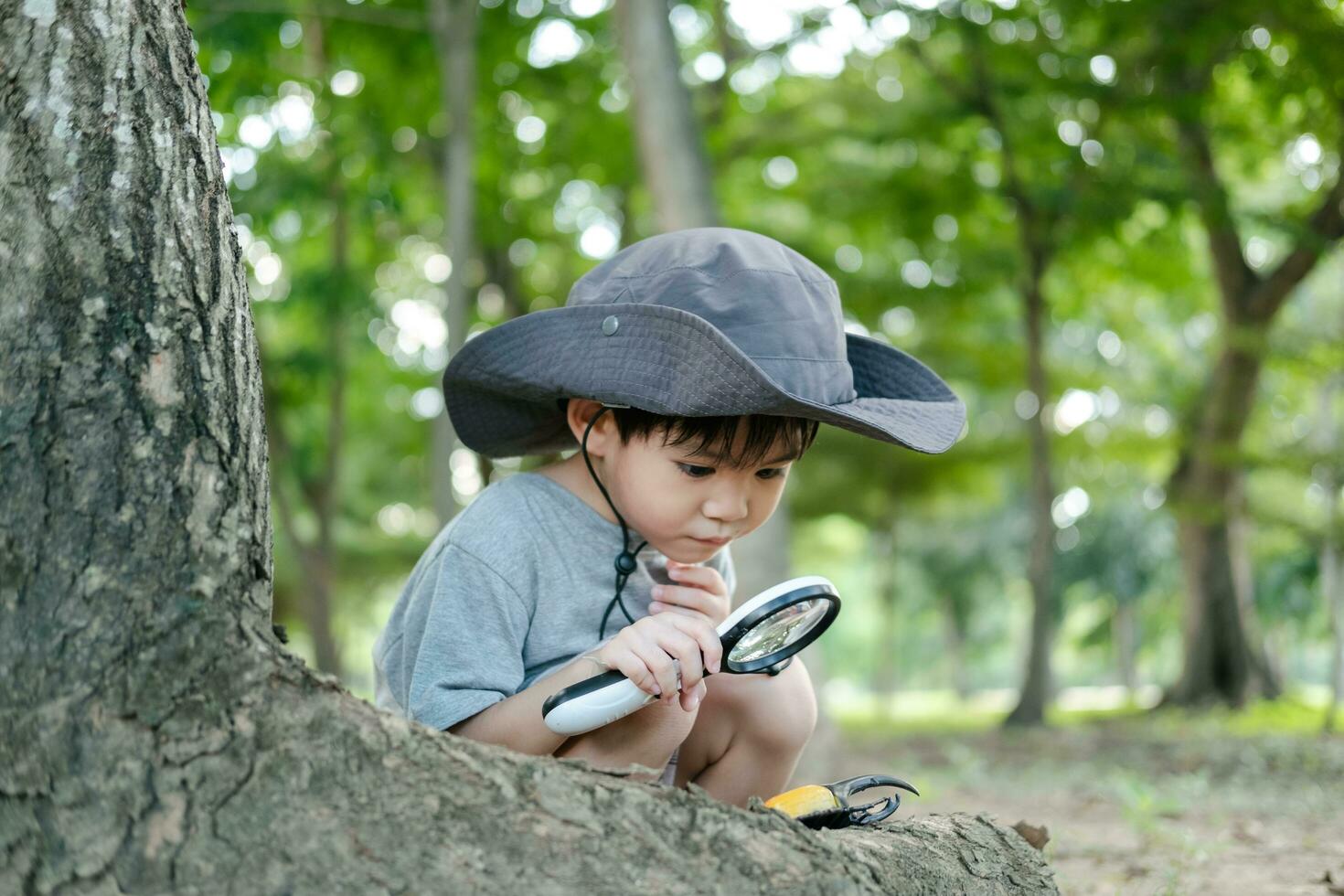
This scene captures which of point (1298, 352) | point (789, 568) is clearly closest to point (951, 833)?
point (789, 568)

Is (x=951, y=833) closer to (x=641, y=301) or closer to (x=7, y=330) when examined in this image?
(x=641, y=301)

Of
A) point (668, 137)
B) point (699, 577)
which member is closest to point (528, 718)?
point (699, 577)

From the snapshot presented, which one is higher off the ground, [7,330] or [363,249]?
[363,249]

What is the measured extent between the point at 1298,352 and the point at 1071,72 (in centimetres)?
275

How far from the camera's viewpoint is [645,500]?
2.16 metres

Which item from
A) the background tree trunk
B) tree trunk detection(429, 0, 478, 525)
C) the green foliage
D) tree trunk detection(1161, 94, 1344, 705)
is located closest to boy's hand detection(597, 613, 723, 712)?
the background tree trunk

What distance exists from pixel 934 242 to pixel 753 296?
31.8 feet

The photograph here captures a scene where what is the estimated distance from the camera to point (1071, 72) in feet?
31.1

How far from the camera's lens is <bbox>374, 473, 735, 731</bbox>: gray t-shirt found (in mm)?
2041

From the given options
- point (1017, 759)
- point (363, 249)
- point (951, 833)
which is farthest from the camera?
point (363, 249)

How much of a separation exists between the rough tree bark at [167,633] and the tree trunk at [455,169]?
482 centimetres

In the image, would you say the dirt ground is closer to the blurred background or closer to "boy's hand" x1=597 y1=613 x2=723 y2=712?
the blurred background

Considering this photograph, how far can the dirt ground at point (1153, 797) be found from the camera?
10.3ft

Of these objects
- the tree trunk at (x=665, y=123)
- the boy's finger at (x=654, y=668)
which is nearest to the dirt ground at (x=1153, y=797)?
the boy's finger at (x=654, y=668)
